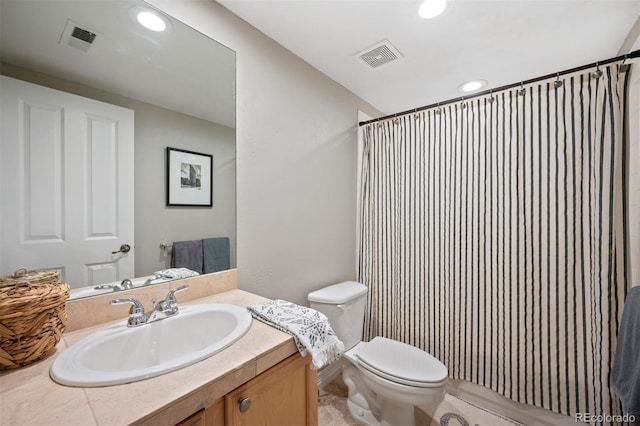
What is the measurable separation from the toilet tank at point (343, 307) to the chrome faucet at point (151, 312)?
0.89m

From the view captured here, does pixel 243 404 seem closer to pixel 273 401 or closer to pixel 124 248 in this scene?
pixel 273 401

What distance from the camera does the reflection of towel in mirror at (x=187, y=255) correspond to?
1113 mm

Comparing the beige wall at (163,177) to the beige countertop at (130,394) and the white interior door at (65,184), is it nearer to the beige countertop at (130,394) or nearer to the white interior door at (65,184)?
the white interior door at (65,184)

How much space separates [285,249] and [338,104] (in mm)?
1220

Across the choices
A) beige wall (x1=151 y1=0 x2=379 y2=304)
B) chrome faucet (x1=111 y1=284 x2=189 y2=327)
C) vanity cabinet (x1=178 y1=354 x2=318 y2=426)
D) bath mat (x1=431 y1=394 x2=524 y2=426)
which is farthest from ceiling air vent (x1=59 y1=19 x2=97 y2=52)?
bath mat (x1=431 y1=394 x2=524 y2=426)

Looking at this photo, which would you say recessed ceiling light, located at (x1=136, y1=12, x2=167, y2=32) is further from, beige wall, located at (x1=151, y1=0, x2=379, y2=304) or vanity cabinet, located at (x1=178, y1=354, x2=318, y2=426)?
vanity cabinet, located at (x1=178, y1=354, x2=318, y2=426)

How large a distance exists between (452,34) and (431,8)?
10.4 inches

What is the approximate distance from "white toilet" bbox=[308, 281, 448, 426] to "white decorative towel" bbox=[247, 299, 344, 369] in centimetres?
66

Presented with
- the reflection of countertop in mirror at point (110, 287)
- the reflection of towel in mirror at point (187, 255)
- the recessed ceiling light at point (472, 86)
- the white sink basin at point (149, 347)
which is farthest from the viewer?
the recessed ceiling light at point (472, 86)

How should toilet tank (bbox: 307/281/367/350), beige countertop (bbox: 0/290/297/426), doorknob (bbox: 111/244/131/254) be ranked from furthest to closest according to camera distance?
1. toilet tank (bbox: 307/281/367/350)
2. doorknob (bbox: 111/244/131/254)
3. beige countertop (bbox: 0/290/297/426)

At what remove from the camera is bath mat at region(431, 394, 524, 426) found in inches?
58.7

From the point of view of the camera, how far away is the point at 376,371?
134cm

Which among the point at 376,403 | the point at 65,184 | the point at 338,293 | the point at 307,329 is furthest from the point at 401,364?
the point at 65,184

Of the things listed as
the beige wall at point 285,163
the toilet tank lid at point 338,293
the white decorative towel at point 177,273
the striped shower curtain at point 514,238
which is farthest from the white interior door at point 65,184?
the striped shower curtain at point 514,238
